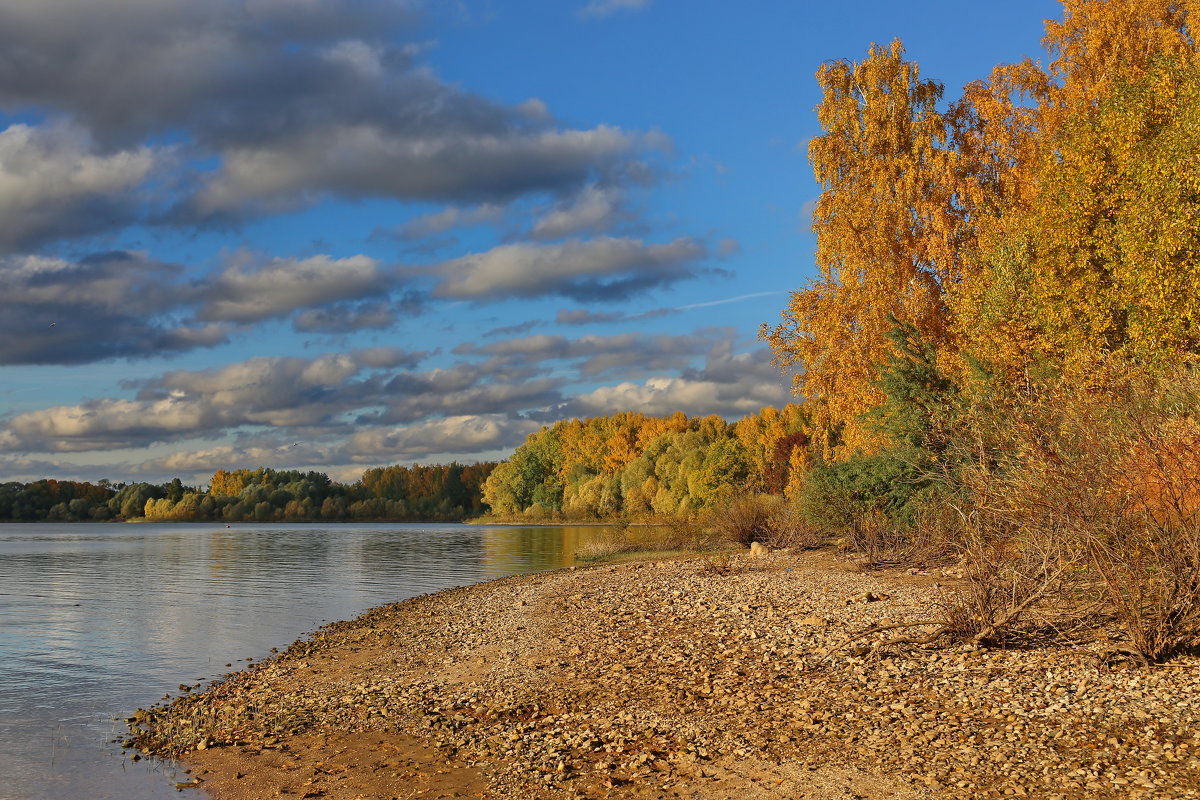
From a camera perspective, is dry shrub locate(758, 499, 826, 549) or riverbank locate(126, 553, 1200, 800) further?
dry shrub locate(758, 499, 826, 549)

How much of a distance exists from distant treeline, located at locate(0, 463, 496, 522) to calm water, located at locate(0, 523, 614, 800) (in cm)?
11614

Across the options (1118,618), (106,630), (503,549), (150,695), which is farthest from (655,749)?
(503,549)

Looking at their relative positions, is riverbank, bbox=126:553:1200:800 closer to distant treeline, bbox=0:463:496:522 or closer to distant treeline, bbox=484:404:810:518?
distant treeline, bbox=484:404:810:518

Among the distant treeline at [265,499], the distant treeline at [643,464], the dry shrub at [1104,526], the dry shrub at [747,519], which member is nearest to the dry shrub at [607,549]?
the dry shrub at [747,519]

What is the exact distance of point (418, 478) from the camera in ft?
634

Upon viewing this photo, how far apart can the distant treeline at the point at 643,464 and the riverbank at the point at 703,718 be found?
5956 centimetres

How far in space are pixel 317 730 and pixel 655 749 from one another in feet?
17.7

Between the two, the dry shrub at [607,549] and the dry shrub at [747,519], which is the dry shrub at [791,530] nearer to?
the dry shrub at [747,519]

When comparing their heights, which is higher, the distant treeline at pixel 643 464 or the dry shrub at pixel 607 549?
the distant treeline at pixel 643 464

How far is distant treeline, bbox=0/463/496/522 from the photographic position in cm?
17700

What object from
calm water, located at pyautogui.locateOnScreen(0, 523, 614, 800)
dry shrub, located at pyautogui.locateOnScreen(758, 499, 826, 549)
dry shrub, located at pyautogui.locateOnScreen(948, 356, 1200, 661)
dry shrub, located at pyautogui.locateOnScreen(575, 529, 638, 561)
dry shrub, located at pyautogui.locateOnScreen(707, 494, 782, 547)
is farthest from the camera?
dry shrub, located at pyautogui.locateOnScreen(575, 529, 638, 561)

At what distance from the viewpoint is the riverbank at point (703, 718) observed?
9141mm

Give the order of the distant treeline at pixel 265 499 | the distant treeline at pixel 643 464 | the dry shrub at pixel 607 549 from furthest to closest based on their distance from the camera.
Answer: the distant treeline at pixel 265 499 → the distant treeline at pixel 643 464 → the dry shrub at pixel 607 549

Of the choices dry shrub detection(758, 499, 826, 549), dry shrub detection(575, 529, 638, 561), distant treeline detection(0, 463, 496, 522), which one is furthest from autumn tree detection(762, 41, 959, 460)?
distant treeline detection(0, 463, 496, 522)
